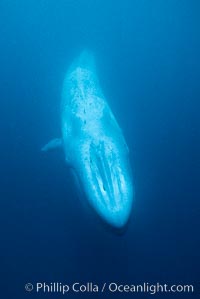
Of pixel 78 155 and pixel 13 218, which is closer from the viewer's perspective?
pixel 78 155

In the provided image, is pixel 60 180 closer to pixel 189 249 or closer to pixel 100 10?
pixel 189 249

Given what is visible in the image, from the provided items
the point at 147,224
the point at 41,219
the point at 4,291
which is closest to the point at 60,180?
the point at 41,219

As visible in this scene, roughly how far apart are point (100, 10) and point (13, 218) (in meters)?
8.24

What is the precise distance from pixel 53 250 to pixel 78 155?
4.91 metres

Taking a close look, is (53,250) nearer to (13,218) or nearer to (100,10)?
(13,218)

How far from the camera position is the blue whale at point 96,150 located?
6.82 m

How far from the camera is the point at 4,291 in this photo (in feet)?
38.2

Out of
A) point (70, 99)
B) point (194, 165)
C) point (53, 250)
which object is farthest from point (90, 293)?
point (70, 99)

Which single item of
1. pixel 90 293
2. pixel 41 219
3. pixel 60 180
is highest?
pixel 60 180

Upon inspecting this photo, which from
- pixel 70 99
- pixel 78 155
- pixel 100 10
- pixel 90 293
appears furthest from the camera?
pixel 100 10

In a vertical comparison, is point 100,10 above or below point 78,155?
above

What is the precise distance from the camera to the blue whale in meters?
6.82

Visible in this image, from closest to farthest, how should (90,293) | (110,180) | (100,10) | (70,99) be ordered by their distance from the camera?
(110,180) < (70,99) < (90,293) < (100,10)

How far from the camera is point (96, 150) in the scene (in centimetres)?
769
